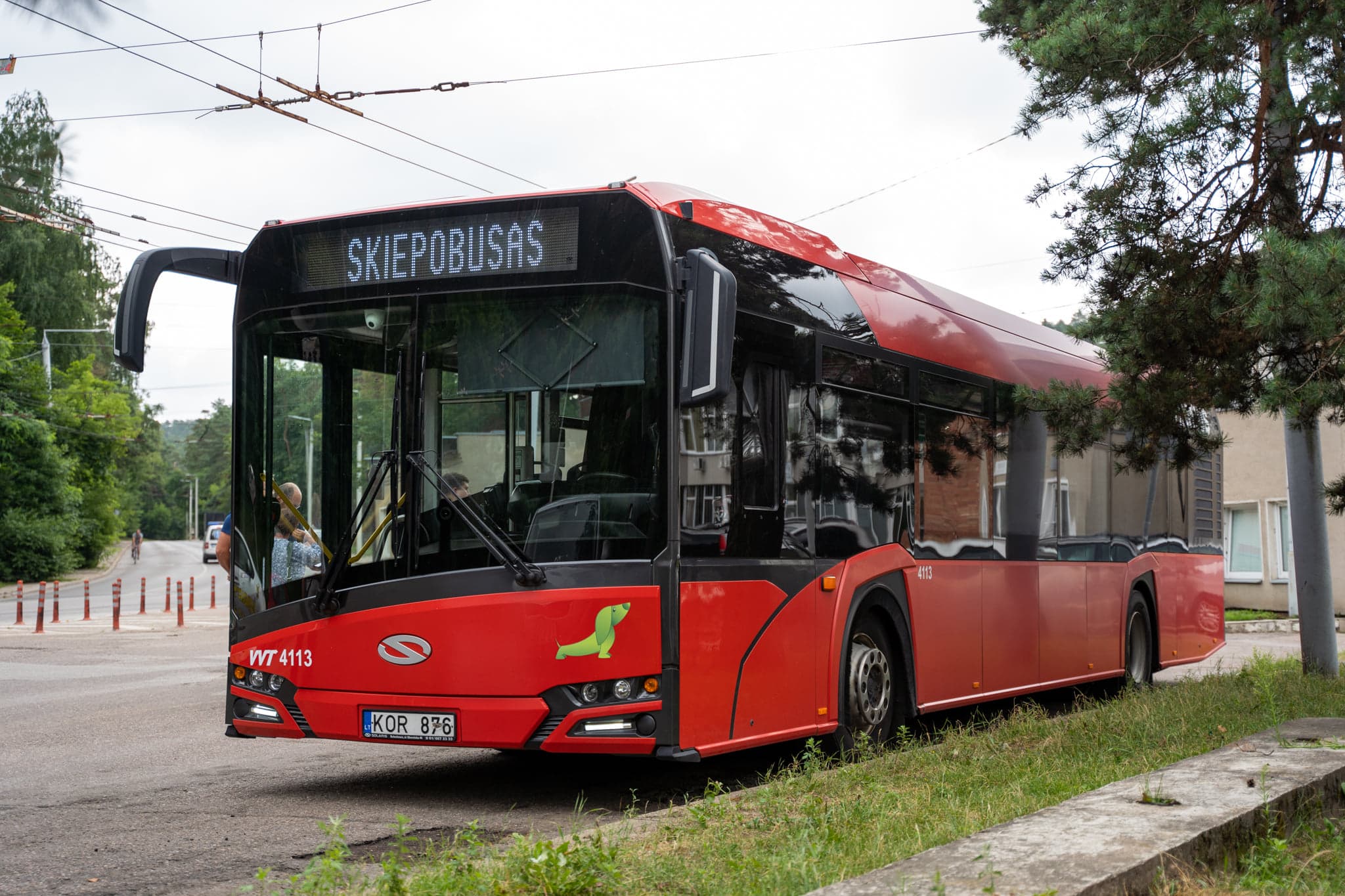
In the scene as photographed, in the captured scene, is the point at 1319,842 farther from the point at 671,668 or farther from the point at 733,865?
the point at 671,668

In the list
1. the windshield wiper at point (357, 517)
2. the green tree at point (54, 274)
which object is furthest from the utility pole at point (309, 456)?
the green tree at point (54, 274)

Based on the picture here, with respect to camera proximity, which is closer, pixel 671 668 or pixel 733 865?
pixel 733 865

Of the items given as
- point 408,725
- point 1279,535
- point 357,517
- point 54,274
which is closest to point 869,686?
point 408,725

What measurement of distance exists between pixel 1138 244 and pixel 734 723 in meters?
4.90

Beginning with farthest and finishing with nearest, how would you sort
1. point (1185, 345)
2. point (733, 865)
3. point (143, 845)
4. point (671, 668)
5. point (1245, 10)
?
point (1185, 345) → point (1245, 10) → point (671, 668) → point (143, 845) → point (733, 865)

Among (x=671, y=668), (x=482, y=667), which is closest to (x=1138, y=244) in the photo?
(x=671, y=668)

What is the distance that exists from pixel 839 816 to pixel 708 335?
7.30 feet

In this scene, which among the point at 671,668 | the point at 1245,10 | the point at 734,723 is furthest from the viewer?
the point at 1245,10

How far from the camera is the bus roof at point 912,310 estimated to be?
7.64m

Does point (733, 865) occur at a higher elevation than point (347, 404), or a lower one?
lower

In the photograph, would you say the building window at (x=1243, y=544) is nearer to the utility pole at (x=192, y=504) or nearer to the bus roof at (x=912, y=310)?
the bus roof at (x=912, y=310)

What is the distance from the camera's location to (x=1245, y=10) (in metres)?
8.98

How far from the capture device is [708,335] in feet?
22.0

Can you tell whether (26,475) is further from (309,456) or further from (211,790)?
(309,456)
